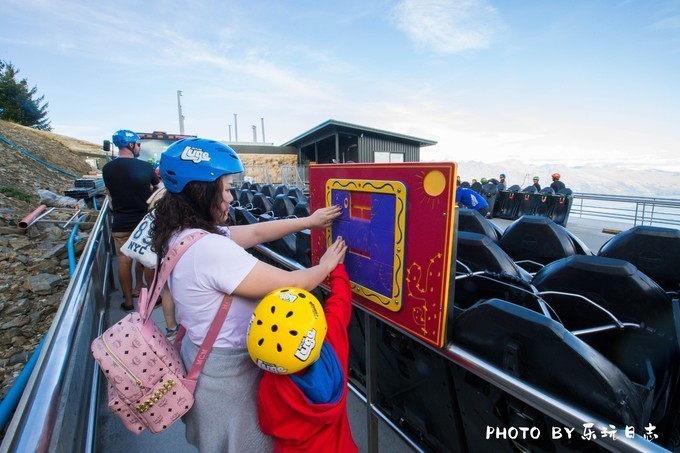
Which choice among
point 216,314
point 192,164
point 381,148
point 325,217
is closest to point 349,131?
point 381,148

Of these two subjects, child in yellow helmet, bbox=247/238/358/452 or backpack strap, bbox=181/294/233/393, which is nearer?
child in yellow helmet, bbox=247/238/358/452

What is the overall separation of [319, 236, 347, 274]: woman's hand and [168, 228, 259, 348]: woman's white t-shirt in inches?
13.1

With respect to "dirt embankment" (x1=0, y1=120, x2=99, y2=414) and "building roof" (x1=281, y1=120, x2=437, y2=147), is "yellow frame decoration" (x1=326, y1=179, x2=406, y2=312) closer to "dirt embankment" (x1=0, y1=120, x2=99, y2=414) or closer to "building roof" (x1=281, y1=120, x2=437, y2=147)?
"dirt embankment" (x1=0, y1=120, x2=99, y2=414)

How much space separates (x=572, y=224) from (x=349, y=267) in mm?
11799

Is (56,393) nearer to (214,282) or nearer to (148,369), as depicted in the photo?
(148,369)

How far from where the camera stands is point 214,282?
3.70 feet

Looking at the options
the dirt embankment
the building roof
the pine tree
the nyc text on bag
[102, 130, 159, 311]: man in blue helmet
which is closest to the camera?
the nyc text on bag

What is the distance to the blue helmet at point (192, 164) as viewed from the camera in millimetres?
1262

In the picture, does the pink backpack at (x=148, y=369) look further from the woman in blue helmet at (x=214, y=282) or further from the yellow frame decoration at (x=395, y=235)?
the yellow frame decoration at (x=395, y=235)

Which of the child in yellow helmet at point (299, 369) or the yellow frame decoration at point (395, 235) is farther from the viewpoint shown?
the yellow frame decoration at point (395, 235)

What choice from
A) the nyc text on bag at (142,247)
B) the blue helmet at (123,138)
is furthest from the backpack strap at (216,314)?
the blue helmet at (123,138)

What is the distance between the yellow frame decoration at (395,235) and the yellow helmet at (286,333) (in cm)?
38

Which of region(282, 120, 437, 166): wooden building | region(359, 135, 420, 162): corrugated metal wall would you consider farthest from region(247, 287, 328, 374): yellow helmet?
region(359, 135, 420, 162): corrugated metal wall

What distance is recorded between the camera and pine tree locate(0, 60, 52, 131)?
29.0 meters
